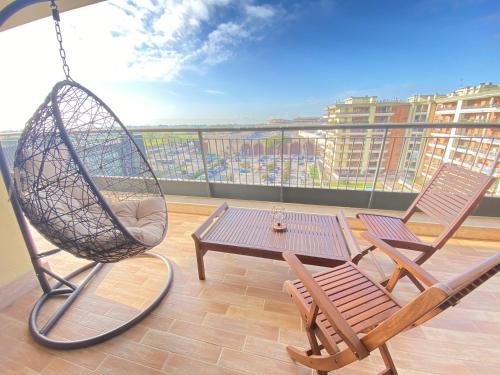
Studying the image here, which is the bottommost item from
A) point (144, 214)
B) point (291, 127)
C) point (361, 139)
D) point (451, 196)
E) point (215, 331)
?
point (215, 331)

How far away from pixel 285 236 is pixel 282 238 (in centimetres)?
4

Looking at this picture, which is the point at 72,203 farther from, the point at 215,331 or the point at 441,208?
the point at 441,208

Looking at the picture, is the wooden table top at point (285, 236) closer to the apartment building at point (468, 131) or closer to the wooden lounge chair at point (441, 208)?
the wooden lounge chair at point (441, 208)

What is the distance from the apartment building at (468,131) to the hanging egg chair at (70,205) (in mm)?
3062

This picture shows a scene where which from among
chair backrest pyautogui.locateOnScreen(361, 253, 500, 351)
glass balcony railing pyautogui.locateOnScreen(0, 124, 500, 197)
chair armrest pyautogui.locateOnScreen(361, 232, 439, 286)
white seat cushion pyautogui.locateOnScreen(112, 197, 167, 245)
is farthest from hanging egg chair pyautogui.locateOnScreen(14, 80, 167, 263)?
chair armrest pyautogui.locateOnScreen(361, 232, 439, 286)

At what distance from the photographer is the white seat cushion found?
1594mm

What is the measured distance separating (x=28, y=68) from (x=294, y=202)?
3.25 meters

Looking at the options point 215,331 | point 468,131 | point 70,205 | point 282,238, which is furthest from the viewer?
point 468,131

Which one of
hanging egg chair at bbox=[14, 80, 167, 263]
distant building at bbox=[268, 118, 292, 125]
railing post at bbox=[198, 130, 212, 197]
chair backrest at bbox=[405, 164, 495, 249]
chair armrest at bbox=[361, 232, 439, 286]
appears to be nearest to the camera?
chair armrest at bbox=[361, 232, 439, 286]

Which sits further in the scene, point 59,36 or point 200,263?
point 200,263

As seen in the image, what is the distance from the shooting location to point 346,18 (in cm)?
301

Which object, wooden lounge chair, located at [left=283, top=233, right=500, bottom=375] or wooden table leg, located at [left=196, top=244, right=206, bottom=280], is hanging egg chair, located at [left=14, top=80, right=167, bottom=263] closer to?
wooden table leg, located at [left=196, top=244, right=206, bottom=280]

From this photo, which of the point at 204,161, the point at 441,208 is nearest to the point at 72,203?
the point at 204,161

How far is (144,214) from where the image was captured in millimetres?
1785
